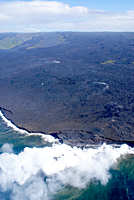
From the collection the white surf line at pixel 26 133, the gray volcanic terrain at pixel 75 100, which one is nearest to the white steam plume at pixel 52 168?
the white surf line at pixel 26 133

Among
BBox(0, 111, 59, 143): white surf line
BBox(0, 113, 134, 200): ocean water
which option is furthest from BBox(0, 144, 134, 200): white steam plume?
BBox(0, 111, 59, 143): white surf line

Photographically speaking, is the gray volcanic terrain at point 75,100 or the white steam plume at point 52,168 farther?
the gray volcanic terrain at point 75,100

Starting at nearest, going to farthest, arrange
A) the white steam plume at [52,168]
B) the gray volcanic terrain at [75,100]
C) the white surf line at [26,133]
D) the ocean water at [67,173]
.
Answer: the ocean water at [67,173] < the white steam plume at [52,168] < the white surf line at [26,133] < the gray volcanic terrain at [75,100]

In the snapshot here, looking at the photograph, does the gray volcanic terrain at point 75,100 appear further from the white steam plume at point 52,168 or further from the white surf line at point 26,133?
the white steam plume at point 52,168

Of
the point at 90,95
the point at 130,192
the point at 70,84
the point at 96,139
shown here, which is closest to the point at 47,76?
the point at 70,84

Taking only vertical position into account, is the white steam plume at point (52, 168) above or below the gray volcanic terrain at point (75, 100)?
below

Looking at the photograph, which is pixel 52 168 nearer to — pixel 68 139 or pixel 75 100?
pixel 68 139

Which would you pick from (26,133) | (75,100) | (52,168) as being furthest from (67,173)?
(75,100)

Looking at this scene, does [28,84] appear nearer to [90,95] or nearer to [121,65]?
[90,95]

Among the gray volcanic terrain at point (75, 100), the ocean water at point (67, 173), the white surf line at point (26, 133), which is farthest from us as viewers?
the gray volcanic terrain at point (75, 100)

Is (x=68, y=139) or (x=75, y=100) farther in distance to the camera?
(x=75, y=100)
